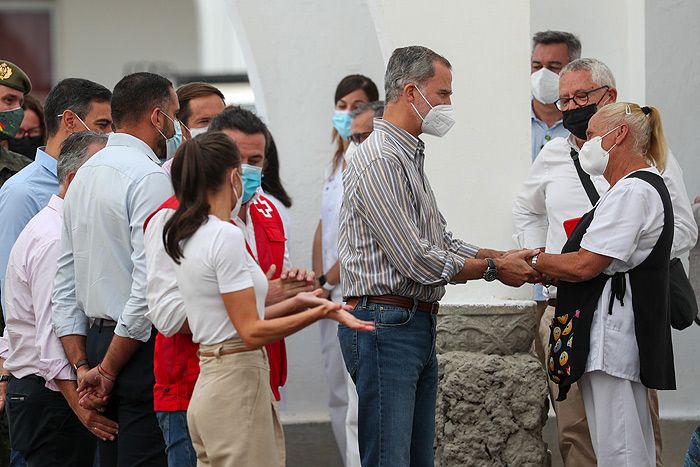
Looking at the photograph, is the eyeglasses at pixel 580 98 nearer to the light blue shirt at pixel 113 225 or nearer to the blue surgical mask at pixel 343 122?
the blue surgical mask at pixel 343 122

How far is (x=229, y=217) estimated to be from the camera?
4.41m

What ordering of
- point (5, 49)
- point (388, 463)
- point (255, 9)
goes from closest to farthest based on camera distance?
point (388, 463), point (255, 9), point (5, 49)

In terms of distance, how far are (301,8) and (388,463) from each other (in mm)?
3546

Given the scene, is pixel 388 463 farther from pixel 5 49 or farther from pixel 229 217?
pixel 5 49

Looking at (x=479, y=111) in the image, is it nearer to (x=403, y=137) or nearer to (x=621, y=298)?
(x=403, y=137)

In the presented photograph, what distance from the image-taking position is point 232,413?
4266 millimetres

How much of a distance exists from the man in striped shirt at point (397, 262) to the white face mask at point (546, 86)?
81.7 inches

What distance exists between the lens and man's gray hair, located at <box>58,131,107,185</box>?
5.45 meters

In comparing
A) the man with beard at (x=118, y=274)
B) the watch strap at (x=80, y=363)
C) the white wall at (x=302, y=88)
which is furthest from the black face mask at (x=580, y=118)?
the watch strap at (x=80, y=363)

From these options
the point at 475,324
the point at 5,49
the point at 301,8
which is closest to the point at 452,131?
the point at 475,324

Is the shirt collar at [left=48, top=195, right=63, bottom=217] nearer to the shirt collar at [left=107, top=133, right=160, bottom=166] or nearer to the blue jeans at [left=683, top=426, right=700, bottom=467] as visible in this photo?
the shirt collar at [left=107, top=133, right=160, bottom=166]

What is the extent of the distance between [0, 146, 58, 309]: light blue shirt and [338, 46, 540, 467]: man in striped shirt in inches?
61.9

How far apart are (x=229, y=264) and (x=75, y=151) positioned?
1.51m

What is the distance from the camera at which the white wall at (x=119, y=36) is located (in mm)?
20656
